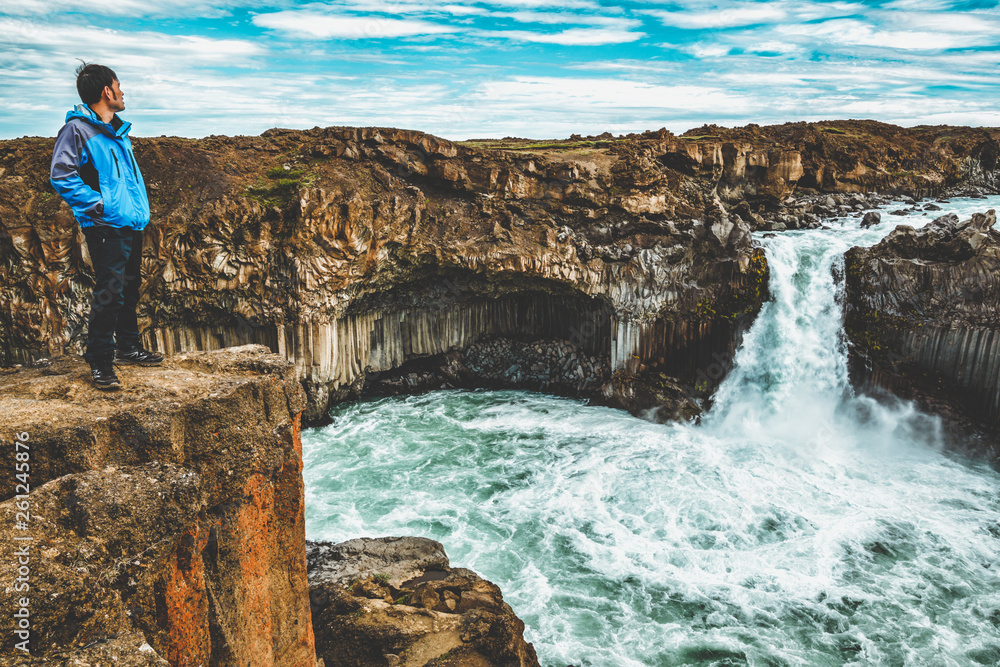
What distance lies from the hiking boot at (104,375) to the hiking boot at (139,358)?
0.67 m

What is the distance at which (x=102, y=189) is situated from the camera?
6.44 m

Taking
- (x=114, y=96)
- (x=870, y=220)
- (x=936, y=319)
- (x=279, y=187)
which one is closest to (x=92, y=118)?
(x=114, y=96)

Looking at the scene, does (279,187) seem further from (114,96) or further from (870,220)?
(870,220)

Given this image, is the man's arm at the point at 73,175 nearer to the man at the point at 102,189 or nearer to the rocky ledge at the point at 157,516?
the man at the point at 102,189

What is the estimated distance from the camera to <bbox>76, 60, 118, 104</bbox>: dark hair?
6352 millimetres

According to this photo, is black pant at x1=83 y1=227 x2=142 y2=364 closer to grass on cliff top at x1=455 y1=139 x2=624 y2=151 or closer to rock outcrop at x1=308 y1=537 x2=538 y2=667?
rock outcrop at x1=308 y1=537 x2=538 y2=667

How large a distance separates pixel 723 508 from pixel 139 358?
13775 millimetres

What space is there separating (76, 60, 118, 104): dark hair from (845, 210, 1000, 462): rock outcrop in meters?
21.4

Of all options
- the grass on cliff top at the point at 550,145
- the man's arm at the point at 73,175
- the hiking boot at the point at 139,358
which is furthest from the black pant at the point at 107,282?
the grass on cliff top at the point at 550,145

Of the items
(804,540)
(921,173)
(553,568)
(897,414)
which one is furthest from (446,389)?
(921,173)

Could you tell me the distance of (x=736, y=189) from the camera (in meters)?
29.1

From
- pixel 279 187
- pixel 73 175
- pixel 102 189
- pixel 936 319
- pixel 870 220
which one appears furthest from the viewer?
pixel 870 220

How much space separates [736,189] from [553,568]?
21815mm

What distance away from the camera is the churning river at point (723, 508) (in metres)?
11.9
